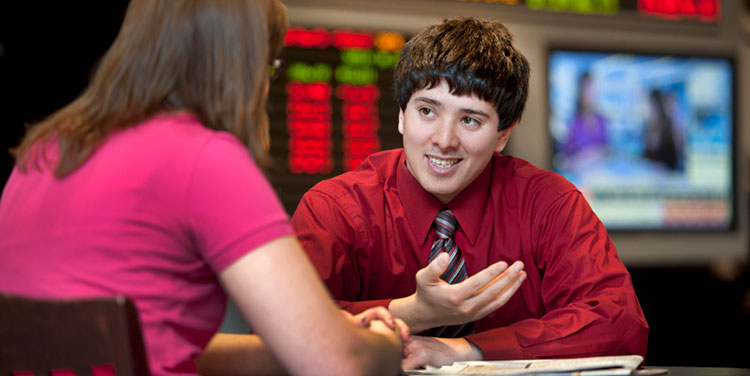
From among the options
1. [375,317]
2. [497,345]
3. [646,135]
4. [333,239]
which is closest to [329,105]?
[646,135]

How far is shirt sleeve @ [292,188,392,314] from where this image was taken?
1.50 m

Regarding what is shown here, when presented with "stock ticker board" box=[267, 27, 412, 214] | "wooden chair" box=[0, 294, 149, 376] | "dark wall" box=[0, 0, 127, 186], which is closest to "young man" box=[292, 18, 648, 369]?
"wooden chair" box=[0, 294, 149, 376]

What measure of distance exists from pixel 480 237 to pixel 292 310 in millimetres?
869

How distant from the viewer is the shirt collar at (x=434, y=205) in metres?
1.62

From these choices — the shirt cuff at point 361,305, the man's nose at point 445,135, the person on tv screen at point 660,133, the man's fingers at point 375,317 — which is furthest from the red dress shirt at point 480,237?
the person on tv screen at point 660,133

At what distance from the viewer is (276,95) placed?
10.3 ft

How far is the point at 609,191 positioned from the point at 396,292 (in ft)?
7.48

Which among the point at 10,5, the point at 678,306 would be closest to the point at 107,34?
the point at 10,5

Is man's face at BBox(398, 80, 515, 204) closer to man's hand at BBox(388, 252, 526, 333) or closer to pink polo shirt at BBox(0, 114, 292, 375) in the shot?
man's hand at BBox(388, 252, 526, 333)

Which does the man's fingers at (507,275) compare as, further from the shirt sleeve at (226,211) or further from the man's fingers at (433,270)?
the shirt sleeve at (226,211)

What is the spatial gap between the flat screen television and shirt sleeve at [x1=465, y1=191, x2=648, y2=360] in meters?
2.02

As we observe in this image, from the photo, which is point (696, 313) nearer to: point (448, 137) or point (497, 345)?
point (448, 137)

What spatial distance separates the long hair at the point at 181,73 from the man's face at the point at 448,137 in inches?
29.0

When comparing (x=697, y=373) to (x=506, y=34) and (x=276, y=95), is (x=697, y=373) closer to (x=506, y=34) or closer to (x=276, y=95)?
(x=506, y=34)
